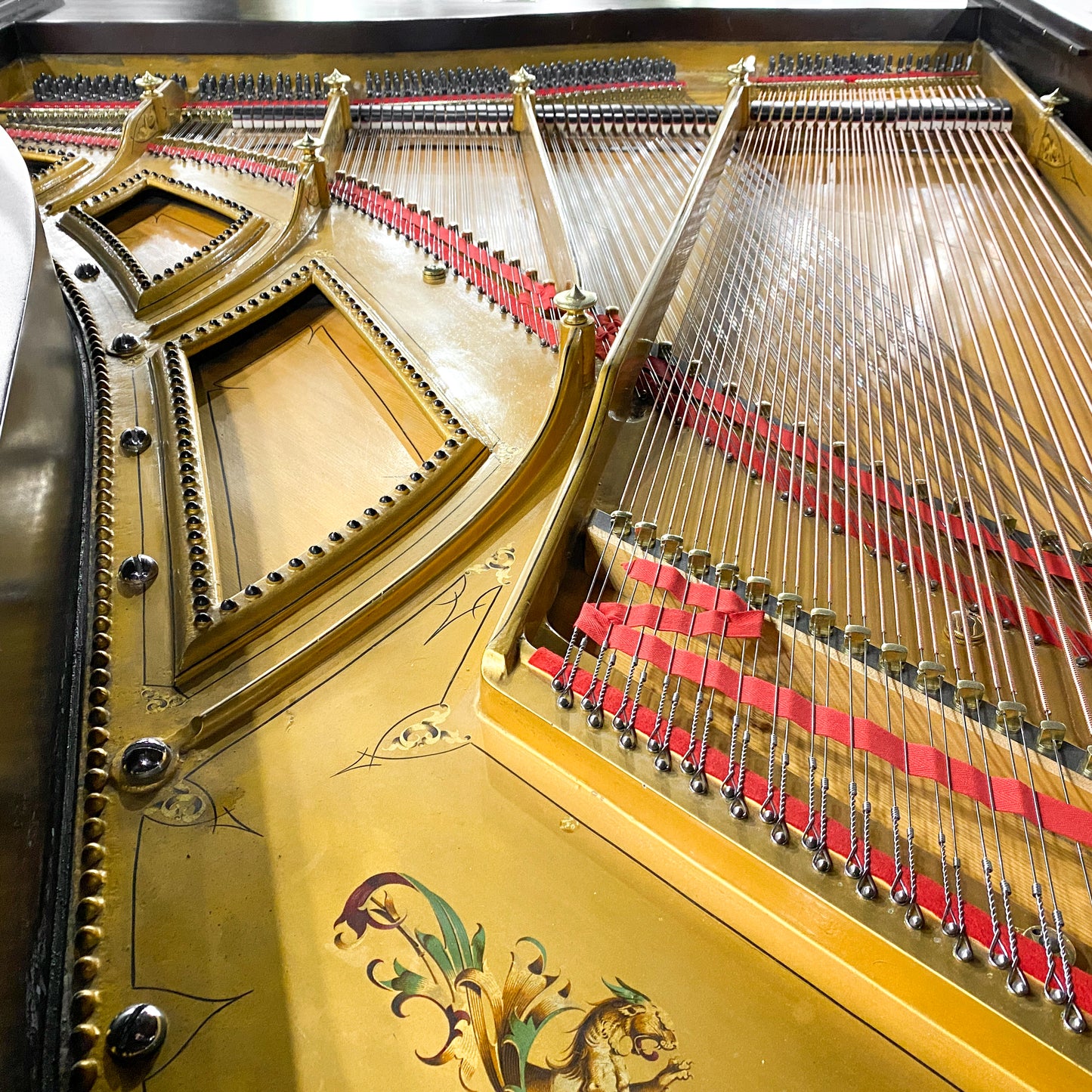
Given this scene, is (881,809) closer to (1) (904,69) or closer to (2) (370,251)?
(2) (370,251)

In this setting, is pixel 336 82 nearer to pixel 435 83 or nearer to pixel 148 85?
pixel 435 83

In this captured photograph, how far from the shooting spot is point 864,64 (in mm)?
4215

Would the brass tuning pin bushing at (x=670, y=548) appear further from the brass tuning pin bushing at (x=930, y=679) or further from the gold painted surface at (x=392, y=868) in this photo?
the brass tuning pin bushing at (x=930, y=679)

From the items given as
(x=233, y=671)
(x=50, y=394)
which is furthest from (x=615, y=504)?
(x=50, y=394)

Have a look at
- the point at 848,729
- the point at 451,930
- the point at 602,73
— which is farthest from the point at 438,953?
the point at 602,73

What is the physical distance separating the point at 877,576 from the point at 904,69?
353cm

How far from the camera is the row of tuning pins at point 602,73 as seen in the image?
421cm

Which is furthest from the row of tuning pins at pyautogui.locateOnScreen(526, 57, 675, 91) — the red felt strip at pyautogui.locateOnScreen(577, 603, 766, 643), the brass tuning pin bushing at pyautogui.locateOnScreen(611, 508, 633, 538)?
the red felt strip at pyautogui.locateOnScreen(577, 603, 766, 643)

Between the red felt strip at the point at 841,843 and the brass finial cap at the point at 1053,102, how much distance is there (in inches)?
123

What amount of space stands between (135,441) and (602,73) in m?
3.33

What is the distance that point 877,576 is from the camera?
64.6 inches

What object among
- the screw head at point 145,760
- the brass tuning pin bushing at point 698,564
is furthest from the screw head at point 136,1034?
the brass tuning pin bushing at point 698,564

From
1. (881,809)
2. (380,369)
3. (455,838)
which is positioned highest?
(380,369)

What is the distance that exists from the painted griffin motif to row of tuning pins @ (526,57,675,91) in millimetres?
4005
